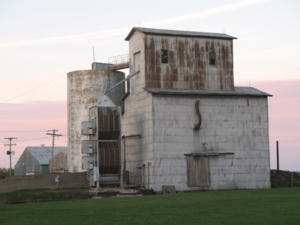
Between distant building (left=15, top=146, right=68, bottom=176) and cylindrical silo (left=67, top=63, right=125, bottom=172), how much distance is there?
40880 mm

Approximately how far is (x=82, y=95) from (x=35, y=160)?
49.2 metres

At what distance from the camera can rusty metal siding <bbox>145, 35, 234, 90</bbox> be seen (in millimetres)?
47219

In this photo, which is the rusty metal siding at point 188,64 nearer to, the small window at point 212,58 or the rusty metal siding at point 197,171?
the small window at point 212,58

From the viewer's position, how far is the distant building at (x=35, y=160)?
100 metres

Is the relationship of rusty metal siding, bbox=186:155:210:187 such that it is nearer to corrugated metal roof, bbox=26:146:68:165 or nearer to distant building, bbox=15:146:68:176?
distant building, bbox=15:146:68:176

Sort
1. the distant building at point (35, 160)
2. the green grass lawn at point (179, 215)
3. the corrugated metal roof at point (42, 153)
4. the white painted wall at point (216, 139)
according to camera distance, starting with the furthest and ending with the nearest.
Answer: the corrugated metal roof at point (42, 153)
the distant building at point (35, 160)
the white painted wall at point (216, 139)
the green grass lawn at point (179, 215)

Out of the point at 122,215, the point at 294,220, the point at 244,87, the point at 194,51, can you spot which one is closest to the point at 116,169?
the point at 194,51

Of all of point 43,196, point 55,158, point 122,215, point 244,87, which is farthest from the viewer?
point 55,158

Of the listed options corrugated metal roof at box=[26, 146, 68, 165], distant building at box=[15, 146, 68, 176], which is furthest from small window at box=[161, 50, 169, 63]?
corrugated metal roof at box=[26, 146, 68, 165]

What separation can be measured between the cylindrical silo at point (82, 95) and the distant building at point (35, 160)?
40880mm

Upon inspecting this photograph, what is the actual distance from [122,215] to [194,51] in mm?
29823

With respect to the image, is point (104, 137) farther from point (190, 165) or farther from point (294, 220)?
point (294, 220)

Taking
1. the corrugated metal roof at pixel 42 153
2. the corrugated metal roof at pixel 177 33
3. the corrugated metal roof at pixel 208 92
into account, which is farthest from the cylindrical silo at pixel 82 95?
the corrugated metal roof at pixel 42 153

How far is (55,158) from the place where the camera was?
309 ft
